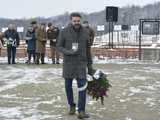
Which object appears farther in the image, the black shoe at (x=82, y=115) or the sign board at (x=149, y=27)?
the sign board at (x=149, y=27)

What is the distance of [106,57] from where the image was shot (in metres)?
24.6

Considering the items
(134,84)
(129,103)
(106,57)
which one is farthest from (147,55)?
(129,103)

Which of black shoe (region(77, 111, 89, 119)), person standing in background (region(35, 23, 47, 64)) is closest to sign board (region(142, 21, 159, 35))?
person standing in background (region(35, 23, 47, 64))

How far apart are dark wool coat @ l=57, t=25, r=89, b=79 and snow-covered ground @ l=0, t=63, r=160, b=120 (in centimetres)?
76

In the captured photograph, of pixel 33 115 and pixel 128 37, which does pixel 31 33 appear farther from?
pixel 128 37

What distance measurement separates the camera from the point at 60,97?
11.4 metres

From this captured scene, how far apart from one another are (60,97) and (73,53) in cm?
256

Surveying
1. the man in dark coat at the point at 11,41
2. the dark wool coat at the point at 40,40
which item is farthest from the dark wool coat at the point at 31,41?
the man in dark coat at the point at 11,41

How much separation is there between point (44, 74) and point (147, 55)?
8.38 m

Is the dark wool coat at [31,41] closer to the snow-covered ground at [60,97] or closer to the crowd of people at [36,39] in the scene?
the crowd of people at [36,39]

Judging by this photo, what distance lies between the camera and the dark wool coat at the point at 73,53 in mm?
9039

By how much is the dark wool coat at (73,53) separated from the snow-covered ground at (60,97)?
2.49ft

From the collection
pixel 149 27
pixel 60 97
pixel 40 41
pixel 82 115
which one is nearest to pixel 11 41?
pixel 40 41

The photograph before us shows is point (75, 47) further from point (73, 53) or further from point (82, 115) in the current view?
point (82, 115)
